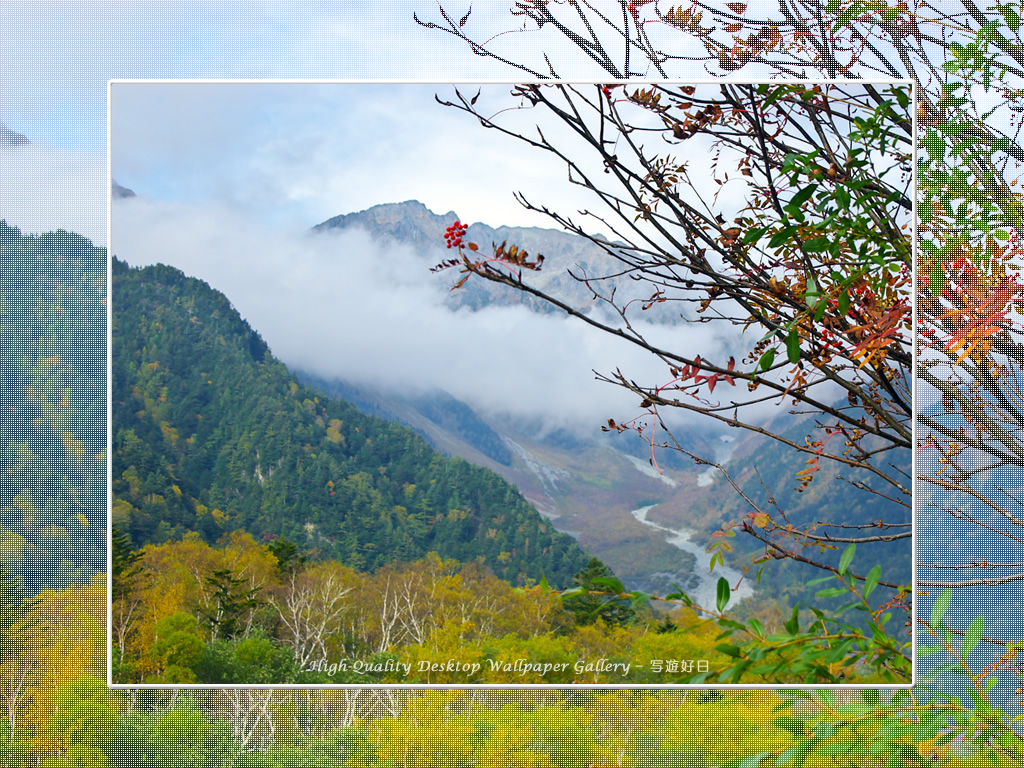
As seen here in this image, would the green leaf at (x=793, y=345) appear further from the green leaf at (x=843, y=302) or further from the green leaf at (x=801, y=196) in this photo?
the green leaf at (x=801, y=196)

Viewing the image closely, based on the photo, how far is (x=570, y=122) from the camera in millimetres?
2301

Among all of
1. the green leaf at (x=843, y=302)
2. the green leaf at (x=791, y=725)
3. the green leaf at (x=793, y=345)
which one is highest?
the green leaf at (x=843, y=302)

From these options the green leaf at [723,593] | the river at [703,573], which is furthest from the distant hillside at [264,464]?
the green leaf at [723,593]

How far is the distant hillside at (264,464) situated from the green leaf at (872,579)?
1.03m

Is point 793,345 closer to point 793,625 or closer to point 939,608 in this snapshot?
point 793,625

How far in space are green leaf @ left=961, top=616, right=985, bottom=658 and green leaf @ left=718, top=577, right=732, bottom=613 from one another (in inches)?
36.3

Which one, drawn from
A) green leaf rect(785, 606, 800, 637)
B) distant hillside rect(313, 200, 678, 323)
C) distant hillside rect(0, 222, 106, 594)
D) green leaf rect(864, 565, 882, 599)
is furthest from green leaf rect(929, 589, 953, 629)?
distant hillside rect(0, 222, 106, 594)

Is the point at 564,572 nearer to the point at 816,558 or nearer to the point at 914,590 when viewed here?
the point at 816,558

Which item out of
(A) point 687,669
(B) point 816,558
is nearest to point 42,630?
(A) point 687,669

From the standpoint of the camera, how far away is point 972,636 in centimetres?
233

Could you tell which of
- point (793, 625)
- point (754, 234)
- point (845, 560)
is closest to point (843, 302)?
point (754, 234)

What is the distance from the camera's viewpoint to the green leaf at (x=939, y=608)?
90.4 inches

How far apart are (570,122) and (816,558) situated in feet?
5.97

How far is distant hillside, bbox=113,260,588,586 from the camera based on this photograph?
2.23 m
